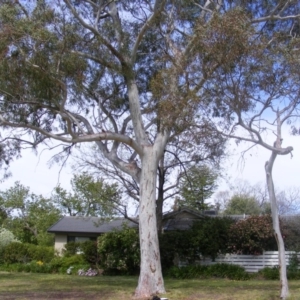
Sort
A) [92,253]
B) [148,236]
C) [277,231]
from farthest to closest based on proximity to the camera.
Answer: [92,253], [148,236], [277,231]

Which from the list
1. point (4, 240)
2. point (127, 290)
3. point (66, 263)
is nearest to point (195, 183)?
point (66, 263)

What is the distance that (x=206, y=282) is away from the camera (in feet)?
71.9

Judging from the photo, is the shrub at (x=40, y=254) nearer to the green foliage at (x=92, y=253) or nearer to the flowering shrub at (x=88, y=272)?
the green foliage at (x=92, y=253)

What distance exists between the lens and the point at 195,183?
89.6 feet

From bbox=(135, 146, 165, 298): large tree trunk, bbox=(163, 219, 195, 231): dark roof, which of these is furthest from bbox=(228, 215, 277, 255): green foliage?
bbox=(135, 146, 165, 298): large tree trunk

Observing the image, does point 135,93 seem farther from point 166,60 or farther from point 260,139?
point 260,139

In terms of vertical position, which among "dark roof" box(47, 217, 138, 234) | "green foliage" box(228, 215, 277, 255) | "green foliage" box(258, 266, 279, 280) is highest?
"dark roof" box(47, 217, 138, 234)

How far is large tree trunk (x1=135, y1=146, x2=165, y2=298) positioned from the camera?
17094 millimetres

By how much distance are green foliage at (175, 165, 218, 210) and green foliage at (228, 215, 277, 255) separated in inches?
115

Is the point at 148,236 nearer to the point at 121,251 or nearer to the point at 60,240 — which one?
the point at 121,251

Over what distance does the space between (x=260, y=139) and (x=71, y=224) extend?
2453cm

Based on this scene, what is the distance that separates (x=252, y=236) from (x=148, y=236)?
887 centimetres

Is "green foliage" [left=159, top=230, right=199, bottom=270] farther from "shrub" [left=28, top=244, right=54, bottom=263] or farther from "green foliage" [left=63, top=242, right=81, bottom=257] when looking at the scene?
"shrub" [left=28, top=244, right=54, bottom=263]

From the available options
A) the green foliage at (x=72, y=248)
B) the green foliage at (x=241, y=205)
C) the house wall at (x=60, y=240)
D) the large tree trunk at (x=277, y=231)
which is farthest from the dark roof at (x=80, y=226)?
the large tree trunk at (x=277, y=231)
